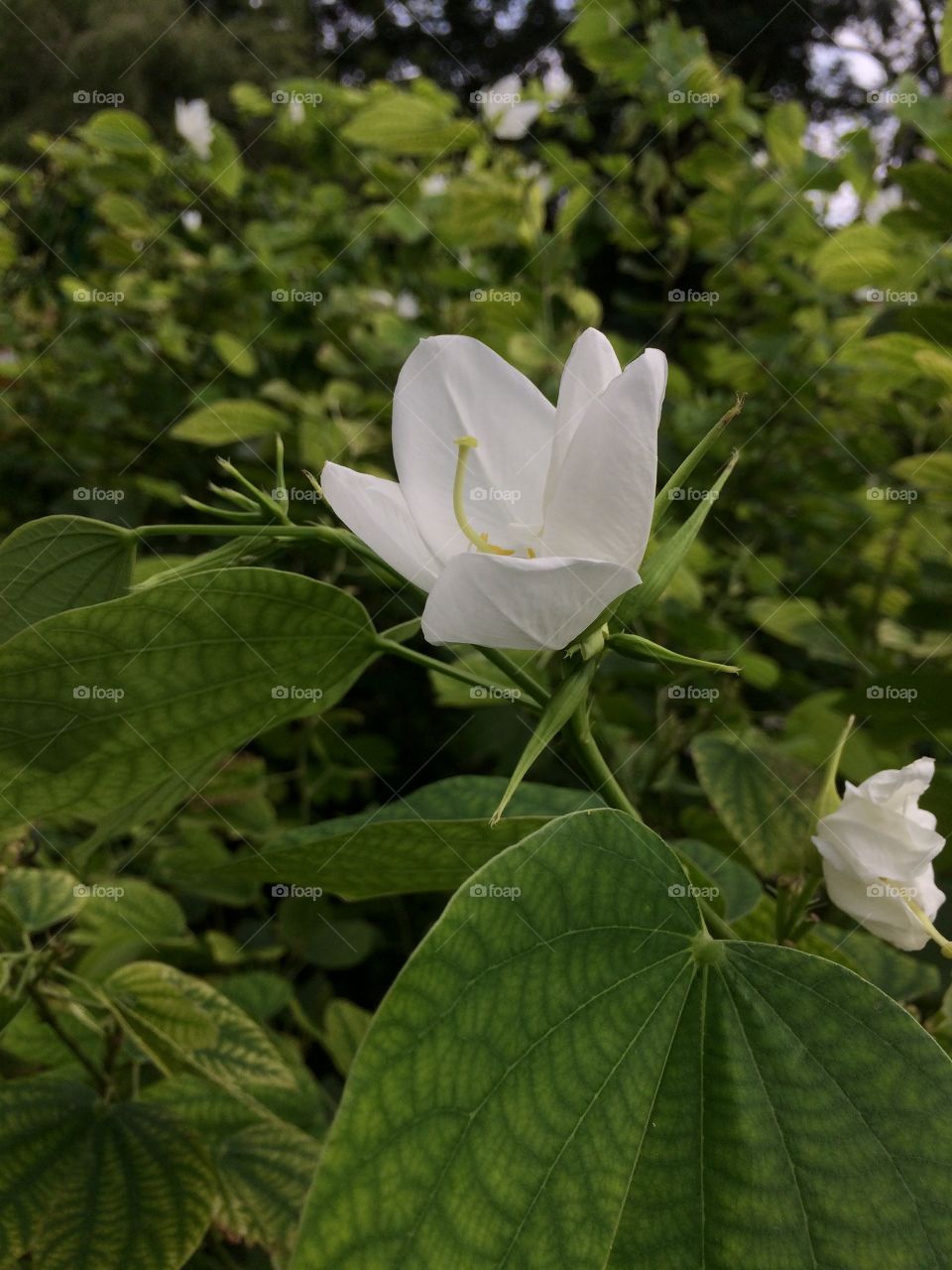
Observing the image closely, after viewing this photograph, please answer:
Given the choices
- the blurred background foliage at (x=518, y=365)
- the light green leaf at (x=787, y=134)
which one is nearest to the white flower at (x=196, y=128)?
the blurred background foliage at (x=518, y=365)

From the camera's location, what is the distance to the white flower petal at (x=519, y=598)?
1.00 ft

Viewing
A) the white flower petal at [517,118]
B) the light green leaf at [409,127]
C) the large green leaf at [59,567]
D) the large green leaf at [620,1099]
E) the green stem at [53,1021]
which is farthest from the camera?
the white flower petal at [517,118]

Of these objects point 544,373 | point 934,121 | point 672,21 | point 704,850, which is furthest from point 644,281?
point 704,850

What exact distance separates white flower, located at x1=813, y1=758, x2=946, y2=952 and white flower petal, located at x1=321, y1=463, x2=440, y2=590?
200mm

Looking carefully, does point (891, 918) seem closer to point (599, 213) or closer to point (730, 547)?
point (730, 547)

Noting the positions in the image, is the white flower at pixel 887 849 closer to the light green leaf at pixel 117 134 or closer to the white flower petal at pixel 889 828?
the white flower petal at pixel 889 828

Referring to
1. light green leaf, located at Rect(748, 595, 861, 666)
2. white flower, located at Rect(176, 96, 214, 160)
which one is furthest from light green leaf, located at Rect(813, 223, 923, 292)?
white flower, located at Rect(176, 96, 214, 160)

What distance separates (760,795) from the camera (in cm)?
64

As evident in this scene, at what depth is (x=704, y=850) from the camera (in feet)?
1.98

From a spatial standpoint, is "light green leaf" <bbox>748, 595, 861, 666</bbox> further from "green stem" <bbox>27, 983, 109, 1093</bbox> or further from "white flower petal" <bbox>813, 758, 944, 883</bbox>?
"green stem" <bbox>27, 983, 109, 1093</bbox>

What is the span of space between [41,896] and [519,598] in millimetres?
372

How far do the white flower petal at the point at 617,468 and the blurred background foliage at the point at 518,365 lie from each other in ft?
0.73

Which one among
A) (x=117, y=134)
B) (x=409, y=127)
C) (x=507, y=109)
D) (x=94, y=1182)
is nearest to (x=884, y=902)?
(x=94, y=1182)

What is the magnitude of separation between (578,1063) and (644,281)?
4.59ft
